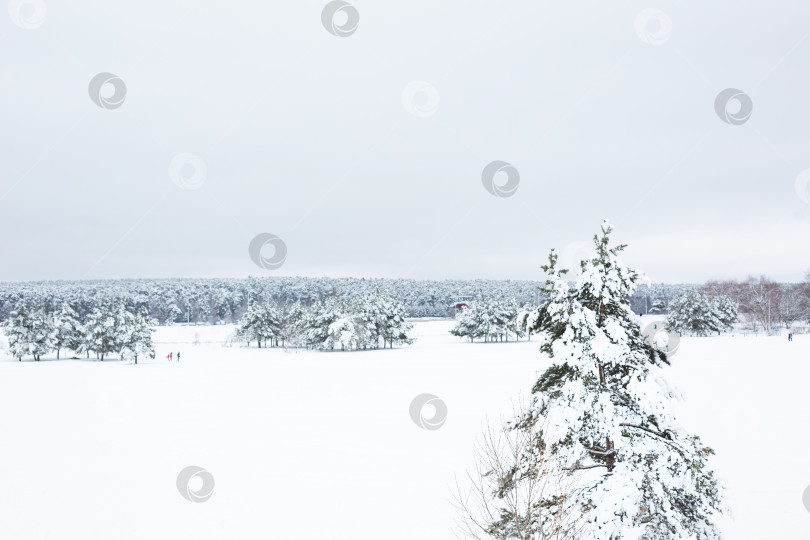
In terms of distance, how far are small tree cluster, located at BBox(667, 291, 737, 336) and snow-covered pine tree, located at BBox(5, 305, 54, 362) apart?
11280cm

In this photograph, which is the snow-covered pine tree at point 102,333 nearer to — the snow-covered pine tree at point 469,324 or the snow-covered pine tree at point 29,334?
the snow-covered pine tree at point 29,334

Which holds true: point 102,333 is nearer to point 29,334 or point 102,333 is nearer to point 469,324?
point 29,334

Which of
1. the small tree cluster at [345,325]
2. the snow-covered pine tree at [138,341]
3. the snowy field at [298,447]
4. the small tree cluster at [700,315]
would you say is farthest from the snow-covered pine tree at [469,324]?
the snow-covered pine tree at [138,341]

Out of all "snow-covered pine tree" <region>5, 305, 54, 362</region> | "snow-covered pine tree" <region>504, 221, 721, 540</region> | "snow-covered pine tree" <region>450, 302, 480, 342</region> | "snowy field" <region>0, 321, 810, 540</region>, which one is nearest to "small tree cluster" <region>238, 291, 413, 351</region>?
"snow-covered pine tree" <region>450, 302, 480, 342</region>

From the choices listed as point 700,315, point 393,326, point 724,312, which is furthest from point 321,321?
point 724,312

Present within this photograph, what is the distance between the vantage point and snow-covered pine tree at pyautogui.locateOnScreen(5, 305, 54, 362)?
76.1m

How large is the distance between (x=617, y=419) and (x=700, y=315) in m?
106

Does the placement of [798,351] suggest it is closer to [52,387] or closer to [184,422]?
[184,422]

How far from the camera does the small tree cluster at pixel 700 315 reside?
330 feet

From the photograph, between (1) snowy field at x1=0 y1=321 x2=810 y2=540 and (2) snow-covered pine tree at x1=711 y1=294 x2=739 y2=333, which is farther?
(2) snow-covered pine tree at x1=711 y1=294 x2=739 y2=333

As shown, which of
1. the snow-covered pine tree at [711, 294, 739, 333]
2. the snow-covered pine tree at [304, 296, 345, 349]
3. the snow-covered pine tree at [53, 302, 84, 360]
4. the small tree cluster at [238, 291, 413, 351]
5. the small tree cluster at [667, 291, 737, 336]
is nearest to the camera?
the snow-covered pine tree at [53, 302, 84, 360]

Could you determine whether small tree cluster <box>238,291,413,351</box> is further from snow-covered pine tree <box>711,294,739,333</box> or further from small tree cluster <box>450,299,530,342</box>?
snow-covered pine tree <box>711,294,739,333</box>

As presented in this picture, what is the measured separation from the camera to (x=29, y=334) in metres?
76.9

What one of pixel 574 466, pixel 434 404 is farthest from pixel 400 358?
pixel 574 466
